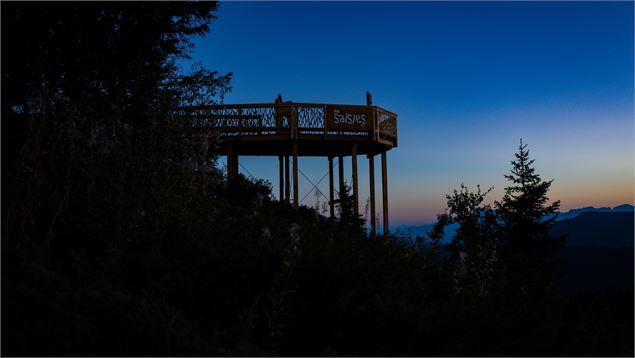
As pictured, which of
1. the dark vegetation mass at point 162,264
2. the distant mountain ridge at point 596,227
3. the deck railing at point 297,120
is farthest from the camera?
the distant mountain ridge at point 596,227

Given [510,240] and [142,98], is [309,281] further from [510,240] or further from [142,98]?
[510,240]

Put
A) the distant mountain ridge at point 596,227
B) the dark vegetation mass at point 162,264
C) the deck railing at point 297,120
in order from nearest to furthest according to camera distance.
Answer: the dark vegetation mass at point 162,264
the deck railing at point 297,120
the distant mountain ridge at point 596,227

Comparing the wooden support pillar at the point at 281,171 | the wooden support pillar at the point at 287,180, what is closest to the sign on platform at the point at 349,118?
the wooden support pillar at the point at 287,180

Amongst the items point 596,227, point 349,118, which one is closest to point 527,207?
point 349,118

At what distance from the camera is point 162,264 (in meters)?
5.17

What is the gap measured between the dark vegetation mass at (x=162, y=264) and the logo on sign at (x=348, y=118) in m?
10.1

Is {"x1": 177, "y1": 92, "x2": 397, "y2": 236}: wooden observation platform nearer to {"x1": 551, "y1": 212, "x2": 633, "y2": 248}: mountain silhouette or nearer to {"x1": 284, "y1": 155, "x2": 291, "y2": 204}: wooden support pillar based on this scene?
{"x1": 284, "y1": 155, "x2": 291, "y2": 204}: wooden support pillar

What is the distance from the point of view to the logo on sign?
689 inches

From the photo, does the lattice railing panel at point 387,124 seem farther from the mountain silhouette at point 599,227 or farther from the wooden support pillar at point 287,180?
the mountain silhouette at point 599,227

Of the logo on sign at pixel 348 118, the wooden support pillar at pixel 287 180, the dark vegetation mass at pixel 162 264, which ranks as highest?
the logo on sign at pixel 348 118

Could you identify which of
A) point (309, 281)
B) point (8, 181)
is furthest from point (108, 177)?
point (309, 281)

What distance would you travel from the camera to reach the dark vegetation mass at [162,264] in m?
3.94

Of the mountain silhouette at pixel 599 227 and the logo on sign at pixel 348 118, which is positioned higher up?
the logo on sign at pixel 348 118

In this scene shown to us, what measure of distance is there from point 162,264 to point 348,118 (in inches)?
515
